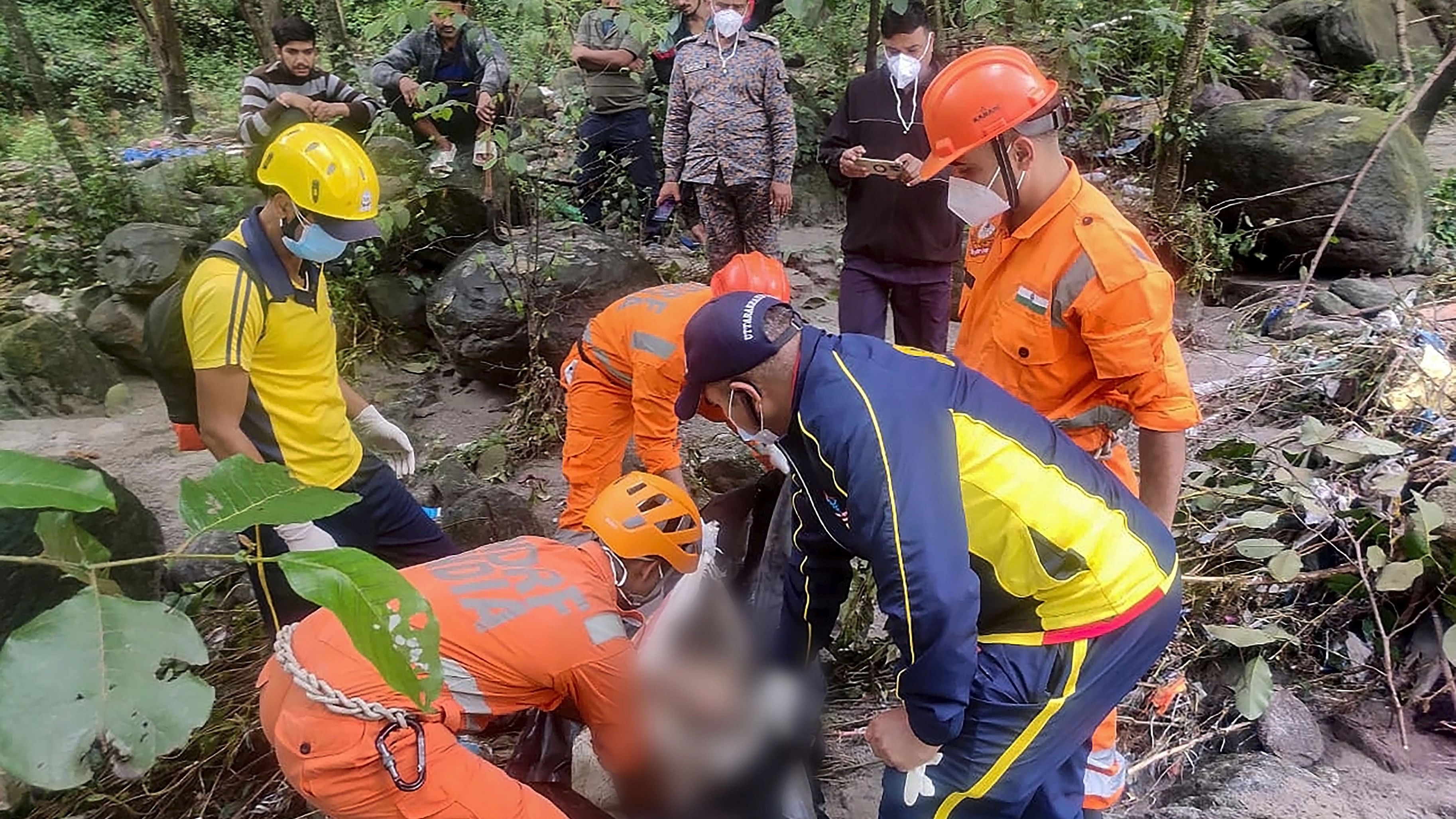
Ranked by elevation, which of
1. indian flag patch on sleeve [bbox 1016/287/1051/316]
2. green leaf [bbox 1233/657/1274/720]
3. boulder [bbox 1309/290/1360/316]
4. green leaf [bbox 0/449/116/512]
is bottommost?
boulder [bbox 1309/290/1360/316]

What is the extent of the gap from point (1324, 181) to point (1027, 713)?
6.40 metres

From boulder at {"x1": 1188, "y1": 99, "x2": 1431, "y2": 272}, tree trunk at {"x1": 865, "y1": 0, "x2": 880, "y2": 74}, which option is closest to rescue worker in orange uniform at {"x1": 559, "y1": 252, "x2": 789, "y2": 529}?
tree trunk at {"x1": 865, "y1": 0, "x2": 880, "y2": 74}

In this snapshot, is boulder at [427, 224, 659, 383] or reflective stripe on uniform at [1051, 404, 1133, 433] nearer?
reflective stripe on uniform at [1051, 404, 1133, 433]

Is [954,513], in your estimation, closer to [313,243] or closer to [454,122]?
[313,243]

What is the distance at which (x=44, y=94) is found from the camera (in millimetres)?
6531

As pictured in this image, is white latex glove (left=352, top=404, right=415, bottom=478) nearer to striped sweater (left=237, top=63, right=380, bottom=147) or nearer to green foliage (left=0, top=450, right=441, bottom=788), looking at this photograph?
striped sweater (left=237, top=63, right=380, bottom=147)

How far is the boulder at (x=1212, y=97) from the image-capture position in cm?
768

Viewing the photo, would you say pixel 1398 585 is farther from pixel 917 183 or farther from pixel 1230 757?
pixel 917 183

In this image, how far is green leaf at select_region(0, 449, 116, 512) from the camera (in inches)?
27.4

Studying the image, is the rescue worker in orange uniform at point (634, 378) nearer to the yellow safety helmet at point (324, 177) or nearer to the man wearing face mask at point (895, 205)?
the yellow safety helmet at point (324, 177)

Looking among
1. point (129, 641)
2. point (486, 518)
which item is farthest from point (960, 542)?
point (486, 518)

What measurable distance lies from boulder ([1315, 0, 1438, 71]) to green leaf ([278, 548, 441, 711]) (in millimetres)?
12015

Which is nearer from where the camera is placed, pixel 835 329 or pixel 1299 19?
pixel 835 329

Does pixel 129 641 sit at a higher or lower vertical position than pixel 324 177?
higher
